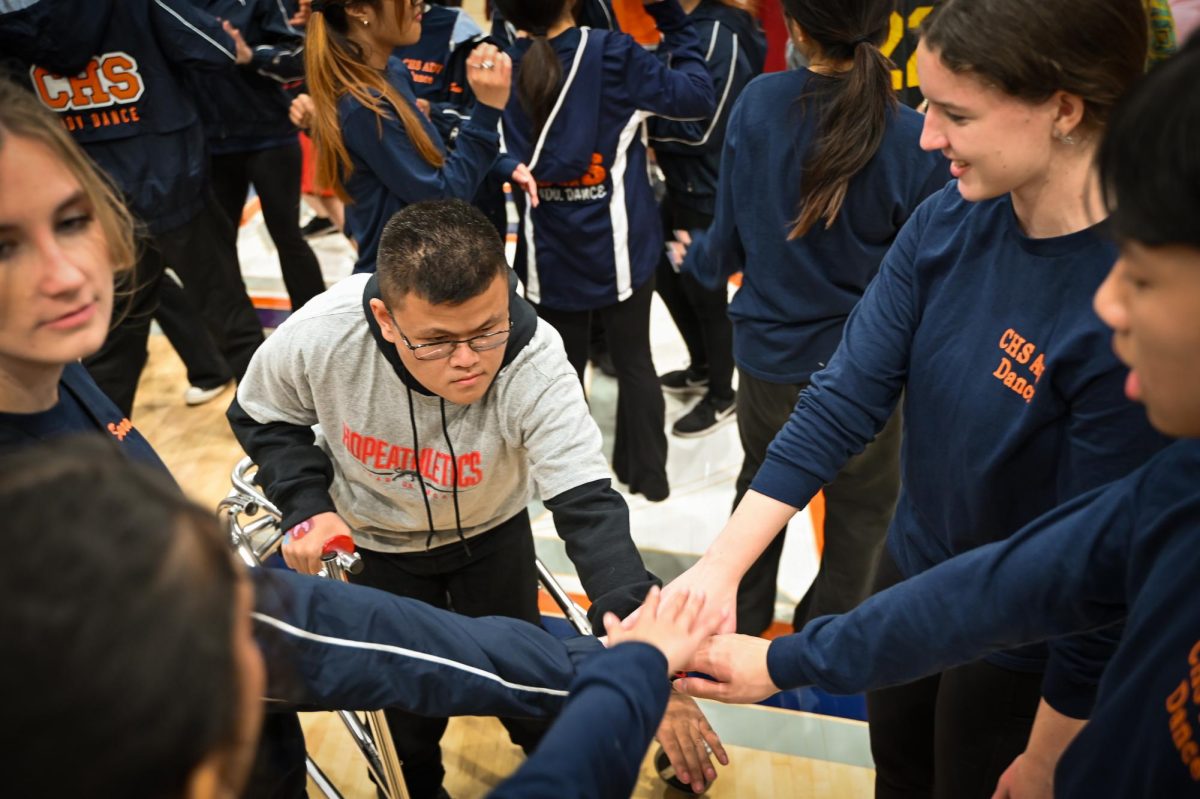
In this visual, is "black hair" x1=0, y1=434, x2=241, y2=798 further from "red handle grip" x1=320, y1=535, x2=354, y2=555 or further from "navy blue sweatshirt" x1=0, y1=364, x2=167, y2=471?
"red handle grip" x1=320, y1=535, x2=354, y2=555

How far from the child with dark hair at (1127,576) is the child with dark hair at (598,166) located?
1.63 metres

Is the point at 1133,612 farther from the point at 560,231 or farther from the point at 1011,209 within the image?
the point at 560,231

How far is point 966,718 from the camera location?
1615 millimetres

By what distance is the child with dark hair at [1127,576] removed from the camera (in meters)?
0.84

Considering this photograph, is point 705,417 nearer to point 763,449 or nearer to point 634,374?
point 634,374

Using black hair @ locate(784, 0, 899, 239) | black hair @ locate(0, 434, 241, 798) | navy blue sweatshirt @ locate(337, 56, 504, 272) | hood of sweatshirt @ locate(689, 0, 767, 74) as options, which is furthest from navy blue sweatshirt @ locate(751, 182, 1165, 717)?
hood of sweatshirt @ locate(689, 0, 767, 74)

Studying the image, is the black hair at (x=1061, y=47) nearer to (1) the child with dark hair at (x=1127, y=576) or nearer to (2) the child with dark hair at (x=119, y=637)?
(1) the child with dark hair at (x=1127, y=576)

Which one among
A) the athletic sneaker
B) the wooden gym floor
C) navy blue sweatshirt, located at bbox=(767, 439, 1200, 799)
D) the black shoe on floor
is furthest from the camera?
the black shoe on floor

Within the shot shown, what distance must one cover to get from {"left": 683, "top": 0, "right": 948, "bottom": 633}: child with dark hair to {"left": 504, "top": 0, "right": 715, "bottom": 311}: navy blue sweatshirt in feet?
1.46

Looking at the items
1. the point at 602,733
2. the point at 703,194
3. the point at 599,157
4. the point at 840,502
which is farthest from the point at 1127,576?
the point at 703,194

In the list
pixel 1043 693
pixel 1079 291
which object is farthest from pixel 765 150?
pixel 1043 693

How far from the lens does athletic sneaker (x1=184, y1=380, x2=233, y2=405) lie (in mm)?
4199

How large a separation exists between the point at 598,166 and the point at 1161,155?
92.7 inches

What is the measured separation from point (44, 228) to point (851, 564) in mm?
2057
